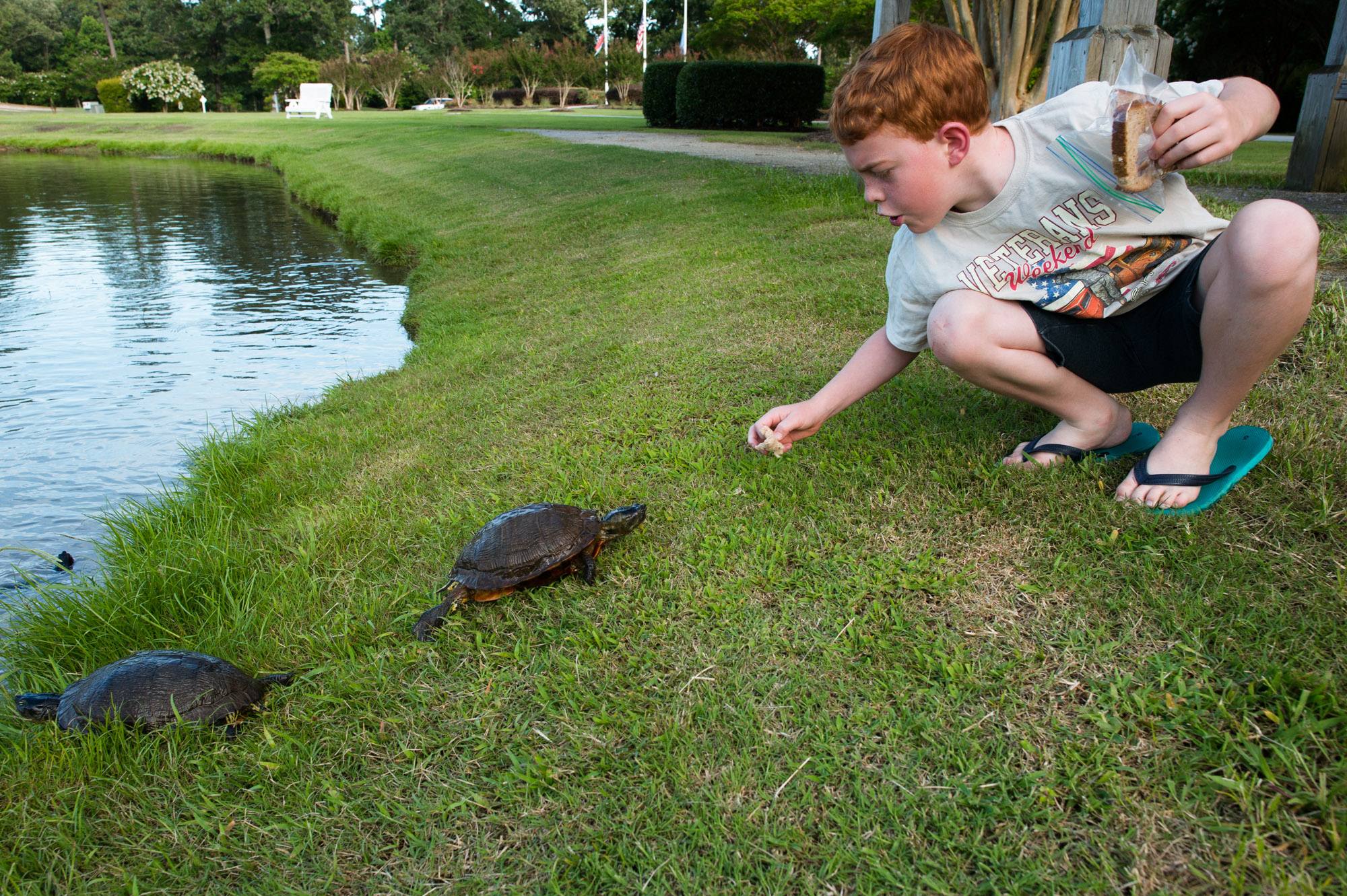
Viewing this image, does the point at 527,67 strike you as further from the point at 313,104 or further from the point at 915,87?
the point at 915,87

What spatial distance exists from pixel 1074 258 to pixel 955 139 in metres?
0.55

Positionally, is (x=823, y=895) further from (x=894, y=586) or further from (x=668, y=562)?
(x=668, y=562)

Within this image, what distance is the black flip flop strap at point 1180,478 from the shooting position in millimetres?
2568

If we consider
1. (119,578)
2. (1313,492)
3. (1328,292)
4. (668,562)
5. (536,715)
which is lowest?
(119,578)

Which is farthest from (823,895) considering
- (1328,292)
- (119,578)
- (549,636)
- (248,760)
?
(1328,292)

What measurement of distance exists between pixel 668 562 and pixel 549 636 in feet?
1.59

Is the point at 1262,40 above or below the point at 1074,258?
above

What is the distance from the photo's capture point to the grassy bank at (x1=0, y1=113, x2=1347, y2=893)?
184 centimetres

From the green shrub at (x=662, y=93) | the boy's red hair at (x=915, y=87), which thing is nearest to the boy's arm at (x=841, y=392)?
the boy's red hair at (x=915, y=87)

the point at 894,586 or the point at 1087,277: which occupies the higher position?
the point at 1087,277

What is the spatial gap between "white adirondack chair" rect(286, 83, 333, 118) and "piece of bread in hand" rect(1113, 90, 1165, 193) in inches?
1765

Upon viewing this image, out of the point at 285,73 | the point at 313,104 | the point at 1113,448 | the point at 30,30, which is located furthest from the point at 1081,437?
the point at 30,30

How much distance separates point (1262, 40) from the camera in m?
19.2

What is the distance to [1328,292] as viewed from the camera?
3.87 meters
